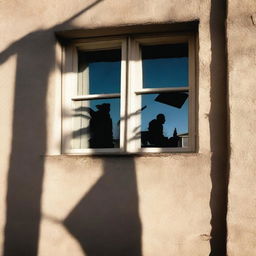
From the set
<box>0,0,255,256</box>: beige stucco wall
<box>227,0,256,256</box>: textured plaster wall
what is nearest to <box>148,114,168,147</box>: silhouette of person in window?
<box>0,0,255,256</box>: beige stucco wall

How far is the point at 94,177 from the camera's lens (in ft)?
12.6

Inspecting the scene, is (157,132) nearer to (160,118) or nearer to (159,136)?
(159,136)

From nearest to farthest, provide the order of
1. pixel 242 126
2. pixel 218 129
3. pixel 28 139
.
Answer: pixel 242 126
pixel 218 129
pixel 28 139

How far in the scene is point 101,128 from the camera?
419 centimetres

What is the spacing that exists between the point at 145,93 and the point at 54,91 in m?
0.93

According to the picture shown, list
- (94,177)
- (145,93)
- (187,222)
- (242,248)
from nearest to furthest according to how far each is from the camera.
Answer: (242,248), (187,222), (94,177), (145,93)

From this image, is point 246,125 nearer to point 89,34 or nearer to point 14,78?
point 89,34

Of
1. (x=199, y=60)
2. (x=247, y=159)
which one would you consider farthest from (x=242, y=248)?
(x=199, y=60)

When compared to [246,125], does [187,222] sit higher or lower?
lower

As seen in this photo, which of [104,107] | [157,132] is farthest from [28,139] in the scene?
[157,132]

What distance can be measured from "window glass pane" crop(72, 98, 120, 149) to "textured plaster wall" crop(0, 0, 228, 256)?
0.24m

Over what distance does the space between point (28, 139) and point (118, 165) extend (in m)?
0.97

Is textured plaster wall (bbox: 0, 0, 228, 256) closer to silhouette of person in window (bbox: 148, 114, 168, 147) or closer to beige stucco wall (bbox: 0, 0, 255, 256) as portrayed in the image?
beige stucco wall (bbox: 0, 0, 255, 256)

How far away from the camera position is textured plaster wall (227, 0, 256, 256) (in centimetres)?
336
